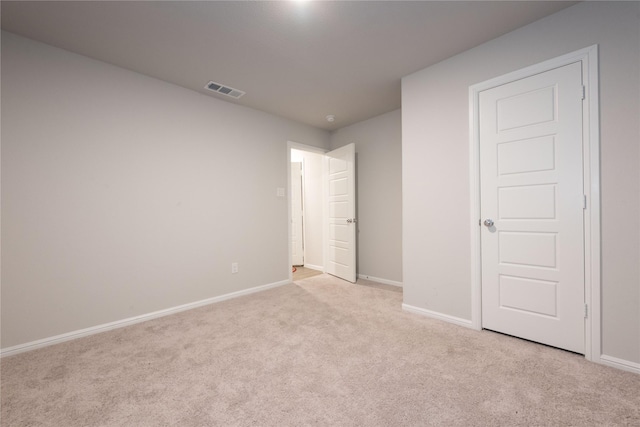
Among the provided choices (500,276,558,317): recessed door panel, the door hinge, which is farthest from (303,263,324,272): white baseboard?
the door hinge

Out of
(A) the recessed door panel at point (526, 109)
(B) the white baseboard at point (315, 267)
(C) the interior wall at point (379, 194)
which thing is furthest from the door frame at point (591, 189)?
(B) the white baseboard at point (315, 267)

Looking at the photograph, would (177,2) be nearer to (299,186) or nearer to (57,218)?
(57,218)

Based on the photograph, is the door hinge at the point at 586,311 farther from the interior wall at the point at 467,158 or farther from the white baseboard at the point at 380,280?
the white baseboard at the point at 380,280

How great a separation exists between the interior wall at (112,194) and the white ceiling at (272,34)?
33 cm

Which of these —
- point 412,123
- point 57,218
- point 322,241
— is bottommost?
point 322,241

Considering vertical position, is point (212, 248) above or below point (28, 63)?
below

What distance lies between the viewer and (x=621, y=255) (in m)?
1.77

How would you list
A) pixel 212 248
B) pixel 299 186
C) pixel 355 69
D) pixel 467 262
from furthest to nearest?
1. pixel 299 186
2. pixel 212 248
3. pixel 355 69
4. pixel 467 262

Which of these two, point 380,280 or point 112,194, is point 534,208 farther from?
point 112,194

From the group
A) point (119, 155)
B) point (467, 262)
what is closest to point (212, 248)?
point (119, 155)

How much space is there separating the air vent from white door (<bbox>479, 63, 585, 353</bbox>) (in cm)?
260

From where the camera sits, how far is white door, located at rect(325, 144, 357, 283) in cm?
411

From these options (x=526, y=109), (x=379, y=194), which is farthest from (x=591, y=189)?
(x=379, y=194)

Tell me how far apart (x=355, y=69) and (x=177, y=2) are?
1.61 metres
